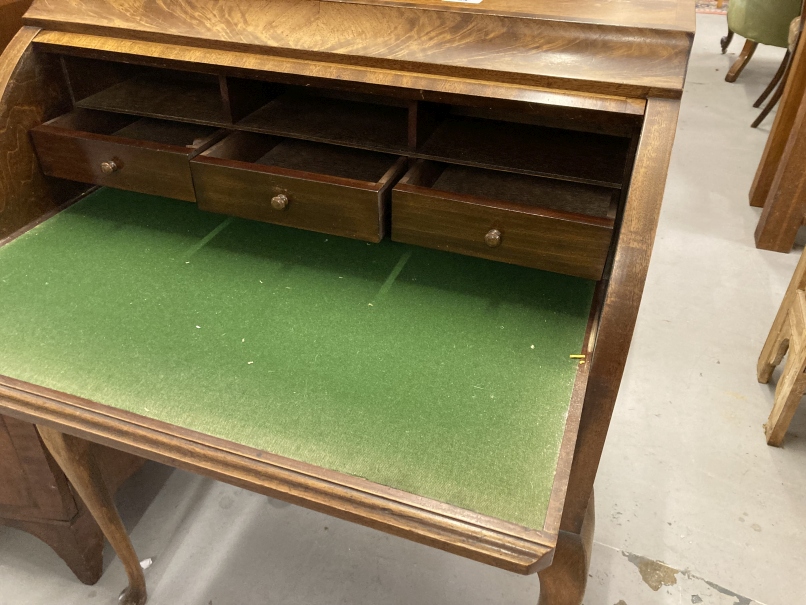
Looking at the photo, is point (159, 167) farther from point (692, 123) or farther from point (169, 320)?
point (692, 123)

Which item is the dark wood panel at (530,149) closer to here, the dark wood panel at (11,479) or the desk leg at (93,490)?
the desk leg at (93,490)

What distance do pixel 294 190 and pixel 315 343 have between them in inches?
9.6

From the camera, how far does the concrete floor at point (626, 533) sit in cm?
136

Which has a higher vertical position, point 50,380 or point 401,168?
point 401,168

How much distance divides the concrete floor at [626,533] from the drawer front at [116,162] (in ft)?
2.61

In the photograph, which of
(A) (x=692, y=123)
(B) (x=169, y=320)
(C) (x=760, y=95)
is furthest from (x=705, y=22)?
(B) (x=169, y=320)

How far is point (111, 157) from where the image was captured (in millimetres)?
1078

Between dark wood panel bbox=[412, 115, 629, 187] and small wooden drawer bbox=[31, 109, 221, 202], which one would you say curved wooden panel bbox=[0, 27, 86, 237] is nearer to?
small wooden drawer bbox=[31, 109, 221, 202]

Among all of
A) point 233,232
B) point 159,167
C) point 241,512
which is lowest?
point 241,512

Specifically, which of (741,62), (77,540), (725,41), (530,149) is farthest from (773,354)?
(725,41)

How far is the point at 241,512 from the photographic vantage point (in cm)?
152

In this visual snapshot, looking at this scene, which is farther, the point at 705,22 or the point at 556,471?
the point at 705,22

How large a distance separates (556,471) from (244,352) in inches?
17.3

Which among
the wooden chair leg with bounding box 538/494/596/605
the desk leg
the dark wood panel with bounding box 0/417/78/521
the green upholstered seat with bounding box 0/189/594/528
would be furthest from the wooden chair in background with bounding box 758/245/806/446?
the dark wood panel with bounding box 0/417/78/521
